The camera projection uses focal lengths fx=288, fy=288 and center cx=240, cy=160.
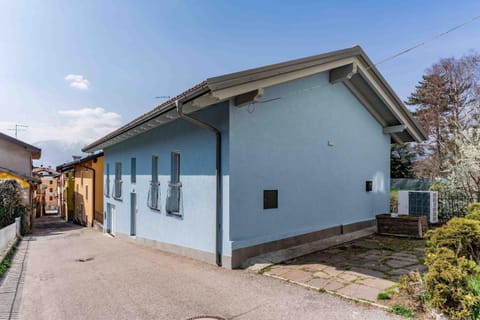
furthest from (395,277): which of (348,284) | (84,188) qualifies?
(84,188)

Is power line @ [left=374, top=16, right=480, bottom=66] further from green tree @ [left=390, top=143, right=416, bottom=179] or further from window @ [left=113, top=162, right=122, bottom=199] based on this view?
green tree @ [left=390, top=143, right=416, bottom=179]

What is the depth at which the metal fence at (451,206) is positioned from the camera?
1184 centimetres

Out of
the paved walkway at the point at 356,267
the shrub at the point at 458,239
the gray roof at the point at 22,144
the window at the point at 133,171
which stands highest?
the gray roof at the point at 22,144

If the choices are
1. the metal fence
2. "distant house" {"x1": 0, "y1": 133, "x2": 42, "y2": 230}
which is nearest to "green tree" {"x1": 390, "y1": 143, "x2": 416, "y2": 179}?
the metal fence

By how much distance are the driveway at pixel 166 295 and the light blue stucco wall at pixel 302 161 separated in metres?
1.33

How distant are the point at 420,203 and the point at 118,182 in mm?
13272

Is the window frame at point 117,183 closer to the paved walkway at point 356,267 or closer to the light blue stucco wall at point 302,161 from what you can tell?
the light blue stucco wall at point 302,161

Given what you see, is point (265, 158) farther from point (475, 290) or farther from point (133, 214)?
point (133, 214)

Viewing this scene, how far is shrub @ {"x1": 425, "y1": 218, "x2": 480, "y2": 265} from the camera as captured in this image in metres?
4.86

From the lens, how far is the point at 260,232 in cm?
712

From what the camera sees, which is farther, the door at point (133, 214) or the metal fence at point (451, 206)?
the door at point (133, 214)

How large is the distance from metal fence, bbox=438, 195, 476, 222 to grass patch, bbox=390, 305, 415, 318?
9618 millimetres

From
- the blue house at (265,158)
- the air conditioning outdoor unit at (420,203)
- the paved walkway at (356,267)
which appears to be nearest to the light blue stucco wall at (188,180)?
the blue house at (265,158)

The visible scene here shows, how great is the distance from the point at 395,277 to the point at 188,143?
5707 mm
